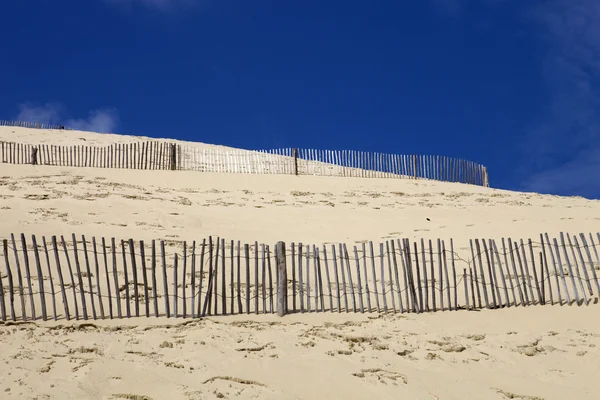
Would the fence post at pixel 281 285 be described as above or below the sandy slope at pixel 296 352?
above

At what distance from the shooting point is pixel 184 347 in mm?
4910

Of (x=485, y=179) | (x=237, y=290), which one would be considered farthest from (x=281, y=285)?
(x=485, y=179)

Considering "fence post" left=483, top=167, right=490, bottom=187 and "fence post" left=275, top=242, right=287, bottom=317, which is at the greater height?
"fence post" left=483, top=167, right=490, bottom=187

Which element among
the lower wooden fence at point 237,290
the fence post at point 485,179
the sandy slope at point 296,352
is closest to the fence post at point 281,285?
the lower wooden fence at point 237,290

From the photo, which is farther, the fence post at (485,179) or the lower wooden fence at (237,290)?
the fence post at (485,179)

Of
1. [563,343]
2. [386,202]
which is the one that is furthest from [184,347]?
[386,202]

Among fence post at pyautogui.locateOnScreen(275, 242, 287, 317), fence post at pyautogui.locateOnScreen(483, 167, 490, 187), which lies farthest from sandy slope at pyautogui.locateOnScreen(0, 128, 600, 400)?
fence post at pyautogui.locateOnScreen(483, 167, 490, 187)

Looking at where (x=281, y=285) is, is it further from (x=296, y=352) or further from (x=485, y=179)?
(x=485, y=179)

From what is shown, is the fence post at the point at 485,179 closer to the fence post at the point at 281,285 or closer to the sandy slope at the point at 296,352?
the sandy slope at the point at 296,352

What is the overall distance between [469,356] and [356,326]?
1.29m

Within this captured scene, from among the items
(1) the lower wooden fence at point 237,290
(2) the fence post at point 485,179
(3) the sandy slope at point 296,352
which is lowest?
(3) the sandy slope at point 296,352

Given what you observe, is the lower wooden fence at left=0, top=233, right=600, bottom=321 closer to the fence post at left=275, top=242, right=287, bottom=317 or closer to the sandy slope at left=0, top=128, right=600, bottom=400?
the fence post at left=275, top=242, right=287, bottom=317

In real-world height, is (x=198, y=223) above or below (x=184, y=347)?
above

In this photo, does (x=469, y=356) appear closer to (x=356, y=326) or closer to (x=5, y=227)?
(x=356, y=326)
